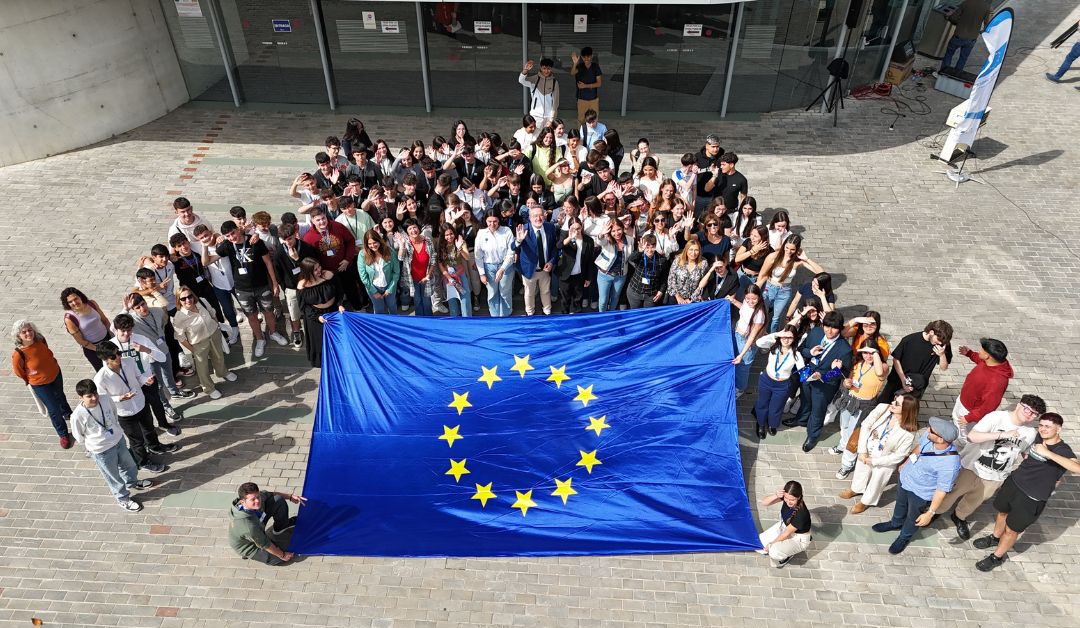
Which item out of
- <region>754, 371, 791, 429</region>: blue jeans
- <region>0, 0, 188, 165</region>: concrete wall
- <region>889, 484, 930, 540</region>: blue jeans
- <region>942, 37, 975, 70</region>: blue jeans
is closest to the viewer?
<region>889, 484, 930, 540</region>: blue jeans

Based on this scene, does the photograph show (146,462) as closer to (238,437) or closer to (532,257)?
(238,437)

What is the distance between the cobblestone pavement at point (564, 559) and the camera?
701cm

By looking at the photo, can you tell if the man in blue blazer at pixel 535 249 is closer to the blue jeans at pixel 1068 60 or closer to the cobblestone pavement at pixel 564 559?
the cobblestone pavement at pixel 564 559

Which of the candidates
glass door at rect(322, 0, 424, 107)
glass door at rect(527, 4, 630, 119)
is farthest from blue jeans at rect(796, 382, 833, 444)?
glass door at rect(322, 0, 424, 107)

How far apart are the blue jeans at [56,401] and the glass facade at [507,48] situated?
29.9ft

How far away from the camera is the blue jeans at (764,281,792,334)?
29.8ft

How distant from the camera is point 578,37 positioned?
14656 millimetres

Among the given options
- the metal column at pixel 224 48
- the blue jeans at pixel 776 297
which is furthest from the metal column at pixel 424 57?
the blue jeans at pixel 776 297

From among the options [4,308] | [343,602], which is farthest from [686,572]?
[4,308]

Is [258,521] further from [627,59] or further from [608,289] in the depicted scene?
[627,59]

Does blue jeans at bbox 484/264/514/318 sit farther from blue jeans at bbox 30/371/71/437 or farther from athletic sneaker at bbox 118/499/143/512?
blue jeans at bbox 30/371/71/437

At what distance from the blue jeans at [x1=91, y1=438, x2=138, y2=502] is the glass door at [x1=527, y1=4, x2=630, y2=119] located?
9.89 meters

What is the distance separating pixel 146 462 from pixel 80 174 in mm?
7969

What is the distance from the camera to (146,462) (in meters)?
8.23
